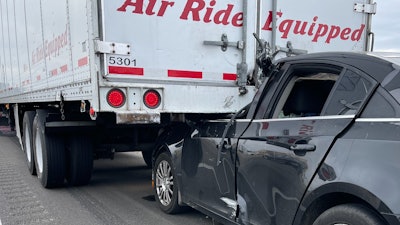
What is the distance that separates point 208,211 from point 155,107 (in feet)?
3.91

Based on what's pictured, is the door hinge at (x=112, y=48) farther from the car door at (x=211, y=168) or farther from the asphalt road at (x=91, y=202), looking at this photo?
the asphalt road at (x=91, y=202)

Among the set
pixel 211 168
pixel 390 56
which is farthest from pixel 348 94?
pixel 211 168

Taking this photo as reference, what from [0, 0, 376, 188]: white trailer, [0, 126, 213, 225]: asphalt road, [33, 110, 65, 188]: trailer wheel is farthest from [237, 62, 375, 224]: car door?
[33, 110, 65, 188]: trailer wheel

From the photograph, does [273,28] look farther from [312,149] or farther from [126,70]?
[312,149]

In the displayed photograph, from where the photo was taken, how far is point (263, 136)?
9.95ft

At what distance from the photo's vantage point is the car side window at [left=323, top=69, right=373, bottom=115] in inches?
97.1

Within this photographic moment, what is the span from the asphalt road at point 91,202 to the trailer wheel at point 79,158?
0.21 meters

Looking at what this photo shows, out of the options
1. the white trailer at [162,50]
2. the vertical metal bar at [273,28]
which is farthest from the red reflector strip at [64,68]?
the vertical metal bar at [273,28]

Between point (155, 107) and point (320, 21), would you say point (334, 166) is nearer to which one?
point (155, 107)

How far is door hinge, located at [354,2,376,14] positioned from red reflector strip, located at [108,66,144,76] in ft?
9.79

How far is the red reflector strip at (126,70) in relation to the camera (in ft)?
12.8

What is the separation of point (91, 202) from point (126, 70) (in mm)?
2322

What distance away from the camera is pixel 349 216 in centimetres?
223

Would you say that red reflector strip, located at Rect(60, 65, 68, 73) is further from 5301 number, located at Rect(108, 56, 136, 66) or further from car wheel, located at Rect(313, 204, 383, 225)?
car wheel, located at Rect(313, 204, 383, 225)
